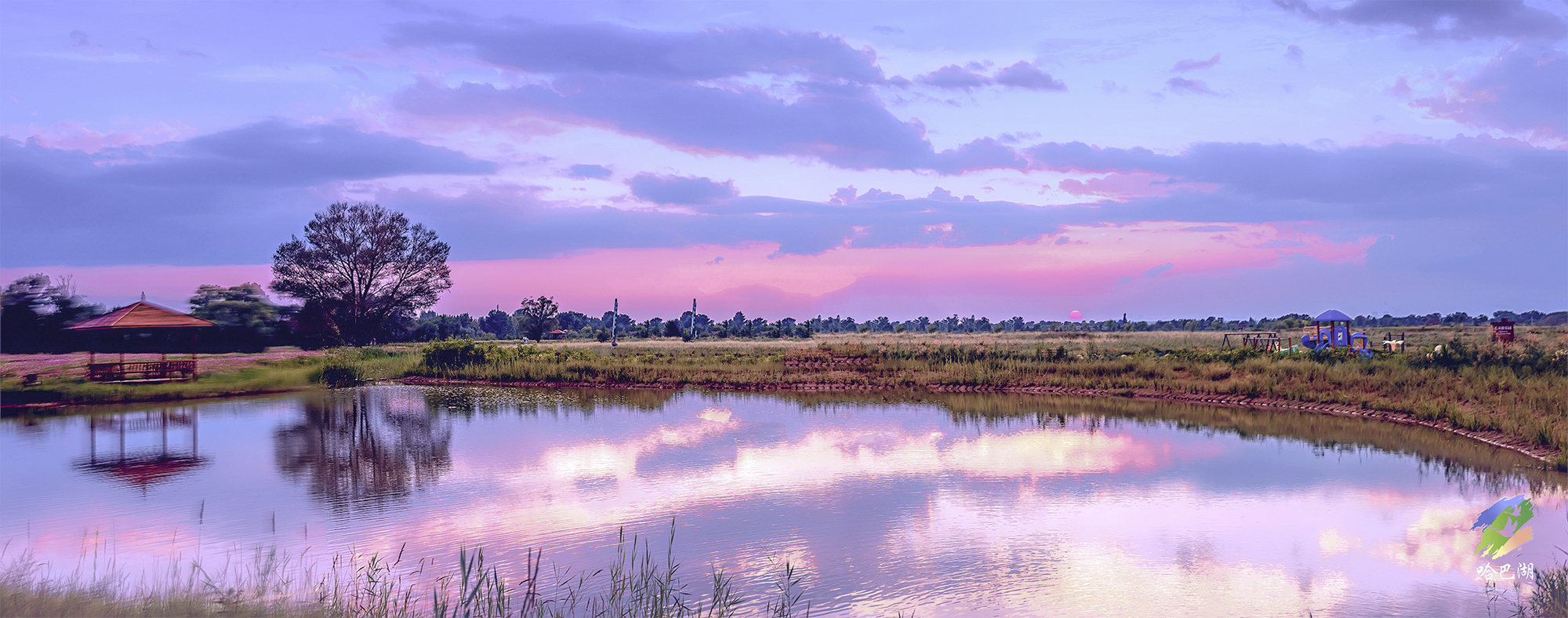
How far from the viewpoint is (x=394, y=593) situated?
26.3ft

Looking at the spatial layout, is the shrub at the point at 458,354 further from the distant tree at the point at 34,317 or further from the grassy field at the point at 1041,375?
the distant tree at the point at 34,317

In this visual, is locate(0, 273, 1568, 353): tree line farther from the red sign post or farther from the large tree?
the red sign post

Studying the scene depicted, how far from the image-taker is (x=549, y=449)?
55.9 ft

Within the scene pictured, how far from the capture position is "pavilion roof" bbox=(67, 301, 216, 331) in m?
26.0

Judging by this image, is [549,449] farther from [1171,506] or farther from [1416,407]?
[1416,407]

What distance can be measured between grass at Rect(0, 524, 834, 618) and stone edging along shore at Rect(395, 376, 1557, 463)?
1595 cm

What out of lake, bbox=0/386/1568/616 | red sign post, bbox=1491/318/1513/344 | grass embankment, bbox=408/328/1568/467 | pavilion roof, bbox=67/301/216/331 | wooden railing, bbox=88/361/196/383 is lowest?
lake, bbox=0/386/1568/616

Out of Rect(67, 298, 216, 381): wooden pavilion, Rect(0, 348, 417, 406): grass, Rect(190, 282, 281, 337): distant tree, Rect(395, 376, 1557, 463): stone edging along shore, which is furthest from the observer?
Rect(190, 282, 281, 337): distant tree

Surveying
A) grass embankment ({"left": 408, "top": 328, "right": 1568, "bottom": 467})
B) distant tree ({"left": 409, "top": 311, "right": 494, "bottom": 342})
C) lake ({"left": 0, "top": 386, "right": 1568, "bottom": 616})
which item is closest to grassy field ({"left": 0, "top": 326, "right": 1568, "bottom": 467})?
grass embankment ({"left": 408, "top": 328, "right": 1568, "bottom": 467})

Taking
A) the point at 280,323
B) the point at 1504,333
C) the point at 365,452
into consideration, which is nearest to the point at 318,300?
the point at 280,323

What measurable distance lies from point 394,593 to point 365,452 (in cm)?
1078

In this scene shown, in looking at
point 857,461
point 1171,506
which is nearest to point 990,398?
point 857,461

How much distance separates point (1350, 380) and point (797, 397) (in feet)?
55.0

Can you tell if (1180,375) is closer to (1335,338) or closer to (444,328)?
(1335,338)
